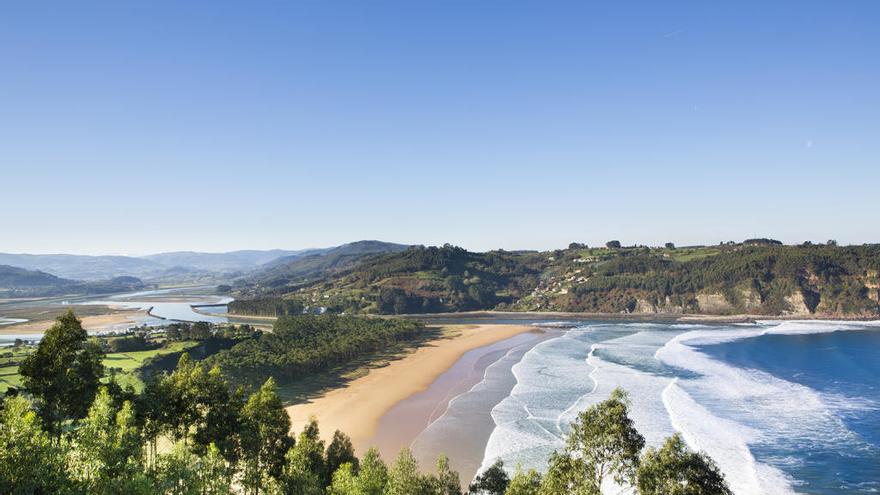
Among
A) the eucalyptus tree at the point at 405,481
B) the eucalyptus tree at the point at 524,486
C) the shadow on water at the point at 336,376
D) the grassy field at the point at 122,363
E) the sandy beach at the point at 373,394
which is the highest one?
the eucalyptus tree at the point at 524,486

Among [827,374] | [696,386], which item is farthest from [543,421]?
[827,374]

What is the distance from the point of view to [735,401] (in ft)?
205

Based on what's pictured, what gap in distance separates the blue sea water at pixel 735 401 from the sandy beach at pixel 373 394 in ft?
43.9

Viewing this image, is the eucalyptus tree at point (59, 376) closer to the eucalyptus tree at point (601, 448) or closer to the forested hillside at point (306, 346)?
the eucalyptus tree at point (601, 448)

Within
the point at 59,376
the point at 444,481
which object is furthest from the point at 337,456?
the point at 59,376

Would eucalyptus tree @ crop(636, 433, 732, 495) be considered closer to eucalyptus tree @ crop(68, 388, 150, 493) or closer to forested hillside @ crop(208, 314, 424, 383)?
eucalyptus tree @ crop(68, 388, 150, 493)

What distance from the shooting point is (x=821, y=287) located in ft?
525

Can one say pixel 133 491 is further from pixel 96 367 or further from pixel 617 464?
pixel 617 464

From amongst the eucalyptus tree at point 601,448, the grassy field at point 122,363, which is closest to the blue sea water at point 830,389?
the eucalyptus tree at point 601,448

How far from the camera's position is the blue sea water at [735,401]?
141 feet

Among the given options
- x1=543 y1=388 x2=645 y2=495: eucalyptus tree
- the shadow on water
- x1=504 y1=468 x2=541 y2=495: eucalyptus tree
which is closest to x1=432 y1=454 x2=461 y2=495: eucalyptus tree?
x1=504 y1=468 x2=541 y2=495: eucalyptus tree

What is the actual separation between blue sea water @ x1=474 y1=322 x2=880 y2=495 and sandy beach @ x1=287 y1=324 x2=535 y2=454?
1338 cm

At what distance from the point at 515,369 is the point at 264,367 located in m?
38.9

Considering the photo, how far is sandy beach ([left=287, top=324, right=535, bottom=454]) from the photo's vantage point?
55.7 metres
